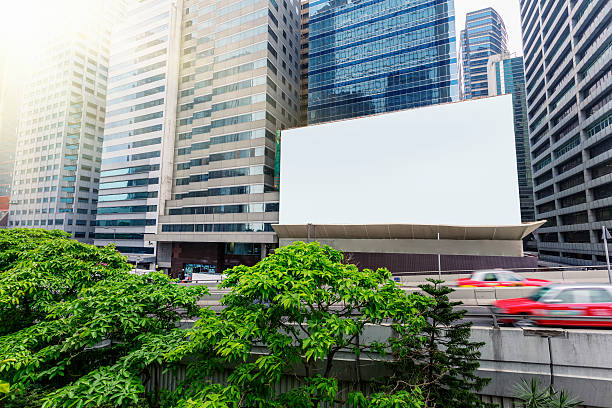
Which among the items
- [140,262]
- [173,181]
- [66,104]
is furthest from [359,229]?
[66,104]

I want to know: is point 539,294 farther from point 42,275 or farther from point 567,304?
point 42,275

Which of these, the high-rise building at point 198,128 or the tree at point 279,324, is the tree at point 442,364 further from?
the high-rise building at point 198,128

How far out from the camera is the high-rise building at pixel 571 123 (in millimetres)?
46438

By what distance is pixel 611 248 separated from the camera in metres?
40.6

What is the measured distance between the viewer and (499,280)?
18.5 meters

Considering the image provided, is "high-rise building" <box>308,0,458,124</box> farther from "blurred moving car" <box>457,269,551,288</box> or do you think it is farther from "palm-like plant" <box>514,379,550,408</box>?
"palm-like plant" <box>514,379,550,408</box>

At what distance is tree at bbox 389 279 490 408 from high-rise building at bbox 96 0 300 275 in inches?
1435

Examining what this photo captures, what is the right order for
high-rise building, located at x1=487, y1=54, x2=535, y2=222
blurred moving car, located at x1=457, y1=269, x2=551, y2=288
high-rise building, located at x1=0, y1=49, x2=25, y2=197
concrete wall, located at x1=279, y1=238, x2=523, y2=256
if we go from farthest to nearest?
high-rise building, located at x1=0, y1=49, x2=25, y2=197
high-rise building, located at x1=487, y1=54, x2=535, y2=222
concrete wall, located at x1=279, y1=238, x2=523, y2=256
blurred moving car, located at x1=457, y1=269, x2=551, y2=288

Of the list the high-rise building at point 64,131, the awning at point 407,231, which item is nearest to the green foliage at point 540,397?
the awning at point 407,231

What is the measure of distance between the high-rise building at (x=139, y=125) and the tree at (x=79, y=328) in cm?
5088

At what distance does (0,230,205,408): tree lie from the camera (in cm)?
669

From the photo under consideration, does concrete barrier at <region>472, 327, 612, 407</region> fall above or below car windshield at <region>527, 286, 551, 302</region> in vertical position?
below

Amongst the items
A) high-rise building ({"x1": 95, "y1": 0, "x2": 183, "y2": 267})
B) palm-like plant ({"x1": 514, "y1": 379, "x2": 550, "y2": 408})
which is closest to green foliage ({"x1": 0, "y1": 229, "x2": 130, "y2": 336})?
palm-like plant ({"x1": 514, "y1": 379, "x2": 550, "y2": 408})

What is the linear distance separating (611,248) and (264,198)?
4956cm
